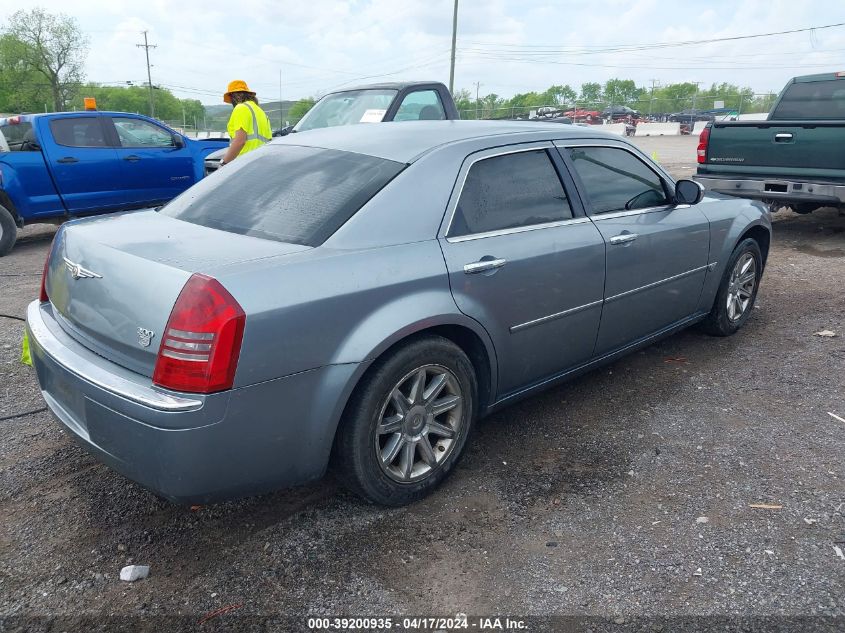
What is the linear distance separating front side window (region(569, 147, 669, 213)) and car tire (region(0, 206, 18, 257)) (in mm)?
7090

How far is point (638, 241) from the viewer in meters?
3.89

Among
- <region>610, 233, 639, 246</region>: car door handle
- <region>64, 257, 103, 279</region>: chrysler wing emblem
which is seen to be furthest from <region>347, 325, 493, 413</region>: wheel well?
<region>64, 257, 103, 279</region>: chrysler wing emblem

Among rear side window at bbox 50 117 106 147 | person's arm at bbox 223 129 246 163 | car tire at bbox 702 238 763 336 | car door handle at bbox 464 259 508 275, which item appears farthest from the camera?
rear side window at bbox 50 117 106 147

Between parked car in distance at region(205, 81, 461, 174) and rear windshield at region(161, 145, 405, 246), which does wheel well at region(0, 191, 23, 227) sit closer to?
parked car in distance at region(205, 81, 461, 174)

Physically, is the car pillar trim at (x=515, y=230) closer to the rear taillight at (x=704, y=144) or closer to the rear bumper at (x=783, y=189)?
the rear bumper at (x=783, y=189)

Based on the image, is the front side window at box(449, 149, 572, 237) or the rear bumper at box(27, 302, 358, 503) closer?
the rear bumper at box(27, 302, 358, 503)

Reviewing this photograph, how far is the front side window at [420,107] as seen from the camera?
7.89 meters

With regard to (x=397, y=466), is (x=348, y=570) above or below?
below

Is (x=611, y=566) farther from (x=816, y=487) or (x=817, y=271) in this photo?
(x=817, y=271)

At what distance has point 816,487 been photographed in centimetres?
313

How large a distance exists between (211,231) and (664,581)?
7.44 feet

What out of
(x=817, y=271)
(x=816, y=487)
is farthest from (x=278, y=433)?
(x=817, y=271)

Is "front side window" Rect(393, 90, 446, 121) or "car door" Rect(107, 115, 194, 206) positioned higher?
"front side window" Rect(393, 90, 446, 121)

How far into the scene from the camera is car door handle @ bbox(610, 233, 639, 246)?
3729 mm
